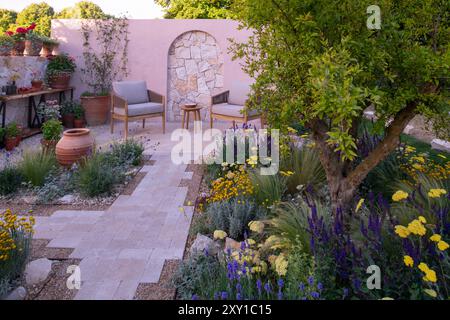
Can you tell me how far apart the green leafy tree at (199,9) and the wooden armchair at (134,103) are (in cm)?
617

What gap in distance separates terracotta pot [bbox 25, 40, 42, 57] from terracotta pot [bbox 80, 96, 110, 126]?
127 centimetres

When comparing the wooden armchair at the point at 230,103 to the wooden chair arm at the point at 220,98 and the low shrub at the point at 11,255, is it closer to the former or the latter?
the wooden chair arm at the point at 220,98

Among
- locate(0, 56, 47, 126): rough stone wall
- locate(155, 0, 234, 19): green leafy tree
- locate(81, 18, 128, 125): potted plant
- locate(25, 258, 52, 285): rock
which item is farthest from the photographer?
locate(155, 0, 234, 19): green leafy tree

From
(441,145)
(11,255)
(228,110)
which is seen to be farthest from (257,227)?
(228,110)

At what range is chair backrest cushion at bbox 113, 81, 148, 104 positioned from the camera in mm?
7887

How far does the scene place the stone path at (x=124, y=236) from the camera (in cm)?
Answer: 276

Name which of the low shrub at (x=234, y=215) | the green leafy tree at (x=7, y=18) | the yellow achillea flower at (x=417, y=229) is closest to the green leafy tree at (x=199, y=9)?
the green leafy tree at (x=7, y=18)

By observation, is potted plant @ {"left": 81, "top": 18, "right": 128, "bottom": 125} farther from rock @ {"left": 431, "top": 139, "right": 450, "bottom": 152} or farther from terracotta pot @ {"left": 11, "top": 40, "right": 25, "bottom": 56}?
rock @ {"left": 431, "top": 139, "right": 450, "bottom": 152}

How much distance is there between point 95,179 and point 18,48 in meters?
4.71

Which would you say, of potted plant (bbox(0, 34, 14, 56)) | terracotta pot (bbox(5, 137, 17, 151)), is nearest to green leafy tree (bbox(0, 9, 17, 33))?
potted plant (bbox(0, 34, 14, 56))

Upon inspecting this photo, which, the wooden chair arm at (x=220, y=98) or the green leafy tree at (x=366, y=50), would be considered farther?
the wooden chair arm at (x=220, y=98)
